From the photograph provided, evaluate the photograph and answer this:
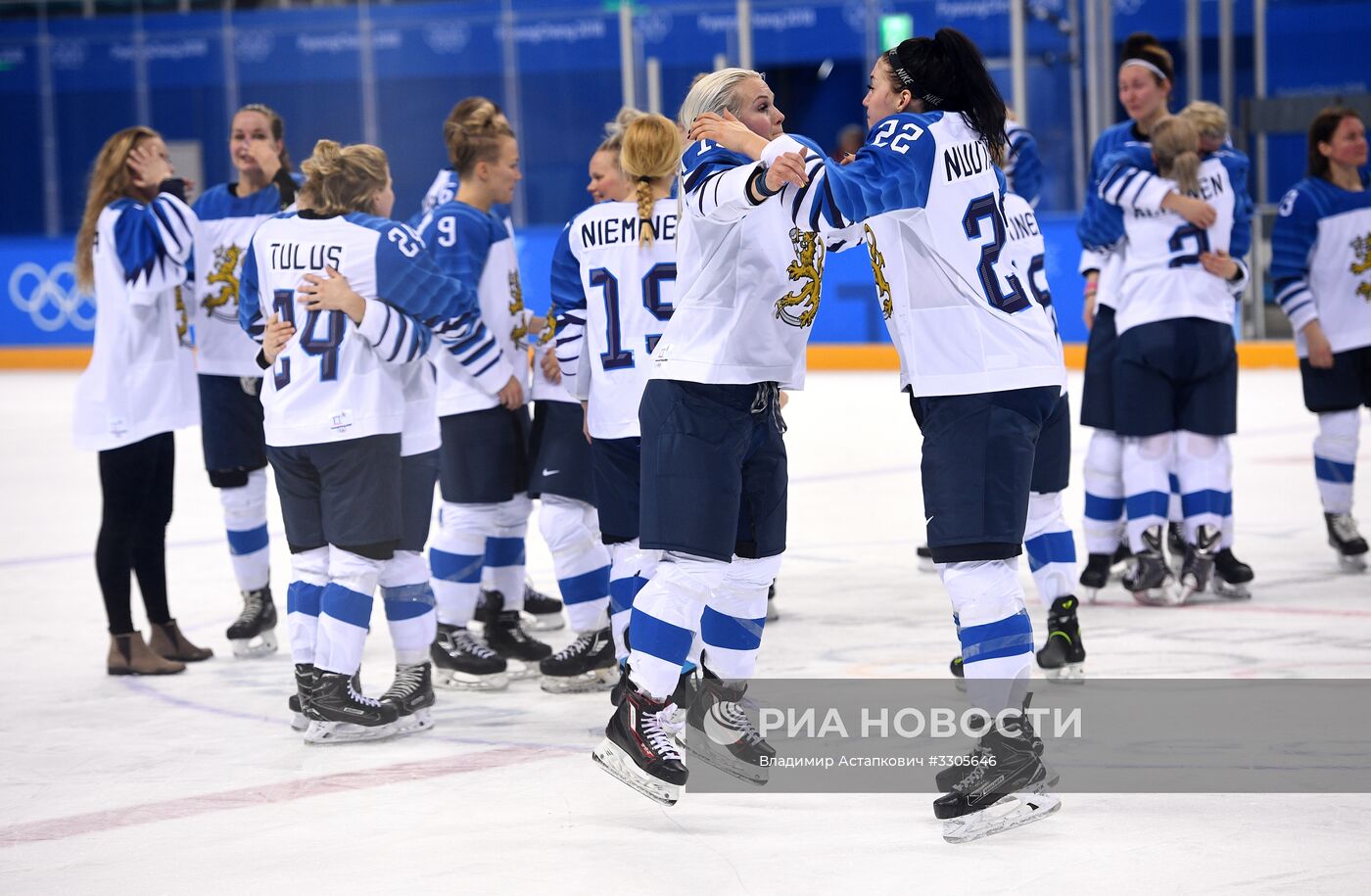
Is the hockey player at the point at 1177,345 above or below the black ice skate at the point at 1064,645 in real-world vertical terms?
above

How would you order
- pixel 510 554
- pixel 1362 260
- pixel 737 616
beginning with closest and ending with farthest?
1. pixel 737 616
2. pixel 510 554
3. pixel 1362 260

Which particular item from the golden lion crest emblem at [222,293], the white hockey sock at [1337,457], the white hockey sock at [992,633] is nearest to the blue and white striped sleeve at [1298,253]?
the white hockey sock at [1337,457]

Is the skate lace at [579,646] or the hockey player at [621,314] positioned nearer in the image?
the hockey player at [621,314]

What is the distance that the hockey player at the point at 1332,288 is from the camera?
240 inches

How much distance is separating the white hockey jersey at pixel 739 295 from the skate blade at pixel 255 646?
6.86 feet

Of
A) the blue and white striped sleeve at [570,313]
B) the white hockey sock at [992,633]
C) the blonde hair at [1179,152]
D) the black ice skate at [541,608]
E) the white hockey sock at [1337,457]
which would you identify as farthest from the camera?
the white hockey sock at [1337,457]

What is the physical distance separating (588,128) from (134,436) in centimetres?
1152

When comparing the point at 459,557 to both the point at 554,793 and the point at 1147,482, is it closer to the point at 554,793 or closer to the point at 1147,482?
the point at 554,793

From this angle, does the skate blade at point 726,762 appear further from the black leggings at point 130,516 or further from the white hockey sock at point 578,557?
the black leggings at point 130,516

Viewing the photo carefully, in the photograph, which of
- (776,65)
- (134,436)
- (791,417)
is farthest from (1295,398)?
(134,436)

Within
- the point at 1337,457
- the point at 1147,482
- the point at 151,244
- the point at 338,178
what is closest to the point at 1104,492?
the point at 1147,482

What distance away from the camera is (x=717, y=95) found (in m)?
3.49

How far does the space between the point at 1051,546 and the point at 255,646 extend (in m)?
2.33

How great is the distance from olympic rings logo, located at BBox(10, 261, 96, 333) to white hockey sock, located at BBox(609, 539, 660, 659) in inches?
480
